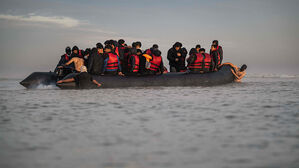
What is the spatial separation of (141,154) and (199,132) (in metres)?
1.37

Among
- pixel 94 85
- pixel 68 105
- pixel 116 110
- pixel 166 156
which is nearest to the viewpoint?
pixel 166 156

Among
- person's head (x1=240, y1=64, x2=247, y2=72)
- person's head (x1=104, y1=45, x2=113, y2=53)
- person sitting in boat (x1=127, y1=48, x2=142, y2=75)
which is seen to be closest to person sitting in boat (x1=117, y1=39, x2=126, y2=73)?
person sitting in boat (x1=127, y1=48, x2=142, y2=75)

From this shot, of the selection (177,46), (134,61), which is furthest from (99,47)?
(177,46)

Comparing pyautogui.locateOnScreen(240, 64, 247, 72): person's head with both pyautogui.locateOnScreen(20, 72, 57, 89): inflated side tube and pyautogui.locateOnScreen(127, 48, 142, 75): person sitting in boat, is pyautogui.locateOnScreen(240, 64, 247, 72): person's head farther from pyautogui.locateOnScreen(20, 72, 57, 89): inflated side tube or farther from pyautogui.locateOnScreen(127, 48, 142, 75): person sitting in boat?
pyautogui.locateOnScreen(20, 72, 57, 89): inflated side tube

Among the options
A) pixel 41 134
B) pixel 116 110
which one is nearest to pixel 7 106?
pixel 116 110

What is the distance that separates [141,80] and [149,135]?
27.2 feet

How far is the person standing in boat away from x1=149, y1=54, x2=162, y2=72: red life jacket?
194cm

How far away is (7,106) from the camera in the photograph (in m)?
8.02

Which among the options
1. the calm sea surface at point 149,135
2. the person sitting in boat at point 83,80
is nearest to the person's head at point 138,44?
the person sitting in boat at point 83,80

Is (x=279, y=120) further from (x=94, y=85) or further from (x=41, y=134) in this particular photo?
(x=94, y=85)

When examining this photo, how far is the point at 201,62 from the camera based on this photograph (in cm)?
1457

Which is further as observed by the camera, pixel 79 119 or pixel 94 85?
pixel 94 85

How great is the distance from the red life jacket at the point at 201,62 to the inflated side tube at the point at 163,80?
1.15 ft

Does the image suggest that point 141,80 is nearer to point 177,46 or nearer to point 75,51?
point 75,51
